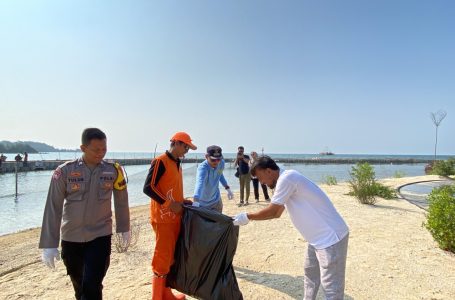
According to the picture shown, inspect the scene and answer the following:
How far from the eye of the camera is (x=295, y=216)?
8.63ft

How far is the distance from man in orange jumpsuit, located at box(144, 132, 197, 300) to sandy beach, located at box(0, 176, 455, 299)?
79 cm

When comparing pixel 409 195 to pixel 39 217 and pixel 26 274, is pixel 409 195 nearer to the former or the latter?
pixel 26 274

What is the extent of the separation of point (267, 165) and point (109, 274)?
303 cm

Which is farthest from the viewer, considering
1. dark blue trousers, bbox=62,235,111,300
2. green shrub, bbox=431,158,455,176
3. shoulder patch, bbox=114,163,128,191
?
green shrub, bbox=431,158,455,176

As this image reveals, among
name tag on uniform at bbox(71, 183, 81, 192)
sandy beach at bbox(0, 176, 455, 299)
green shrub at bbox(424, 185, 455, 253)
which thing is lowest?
sandy beach at bbox(0, 176, 455, 299)

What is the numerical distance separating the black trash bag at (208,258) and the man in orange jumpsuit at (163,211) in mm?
126

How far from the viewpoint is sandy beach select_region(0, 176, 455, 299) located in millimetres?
3740

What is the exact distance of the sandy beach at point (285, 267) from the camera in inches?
147

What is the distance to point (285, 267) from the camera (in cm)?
449

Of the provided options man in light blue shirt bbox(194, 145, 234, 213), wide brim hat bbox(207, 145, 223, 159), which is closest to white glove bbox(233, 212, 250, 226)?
man in light blue shirt bbox(194, 145, 234, 213)

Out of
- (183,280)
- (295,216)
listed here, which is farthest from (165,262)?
(295,216)

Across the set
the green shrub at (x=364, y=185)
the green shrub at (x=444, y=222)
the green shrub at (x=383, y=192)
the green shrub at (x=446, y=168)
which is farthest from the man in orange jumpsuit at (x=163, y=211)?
the green shrub at (x=446, y=168)

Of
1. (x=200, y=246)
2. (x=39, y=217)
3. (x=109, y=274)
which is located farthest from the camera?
(x=39, y=217)

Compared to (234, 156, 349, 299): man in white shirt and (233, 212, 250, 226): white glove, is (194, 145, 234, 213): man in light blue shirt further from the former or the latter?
(234, 156, 349, 299): man in white shirt
